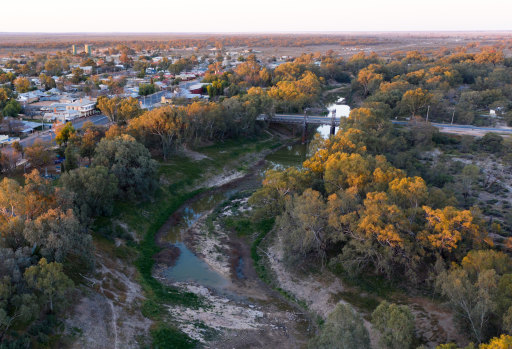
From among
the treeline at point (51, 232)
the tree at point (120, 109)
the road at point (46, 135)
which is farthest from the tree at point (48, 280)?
the tree at point (120, 109)

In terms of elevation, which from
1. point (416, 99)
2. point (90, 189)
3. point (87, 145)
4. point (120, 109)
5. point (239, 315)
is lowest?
point (239, 315)

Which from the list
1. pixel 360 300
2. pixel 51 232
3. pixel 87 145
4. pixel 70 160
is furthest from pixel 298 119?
pixel 51 232

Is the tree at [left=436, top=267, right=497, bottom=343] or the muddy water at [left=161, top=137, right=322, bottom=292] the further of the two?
the muddy water at [left=161, top=137, right=322, bottom=292]

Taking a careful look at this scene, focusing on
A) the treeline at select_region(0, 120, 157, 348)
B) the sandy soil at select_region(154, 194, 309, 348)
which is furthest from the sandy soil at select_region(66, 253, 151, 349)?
the sandy soil at select_region(154, 194, 309, 348)

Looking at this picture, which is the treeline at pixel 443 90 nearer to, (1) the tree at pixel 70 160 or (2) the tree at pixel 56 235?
(1) the tree at pixel 70 160

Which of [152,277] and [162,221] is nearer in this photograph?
[152,277]

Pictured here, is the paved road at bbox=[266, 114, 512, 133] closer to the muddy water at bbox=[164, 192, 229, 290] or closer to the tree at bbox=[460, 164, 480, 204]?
the tree at bbox=[460, 164, 480, 204]

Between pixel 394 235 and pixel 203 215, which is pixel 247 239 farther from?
pixel 394 235
